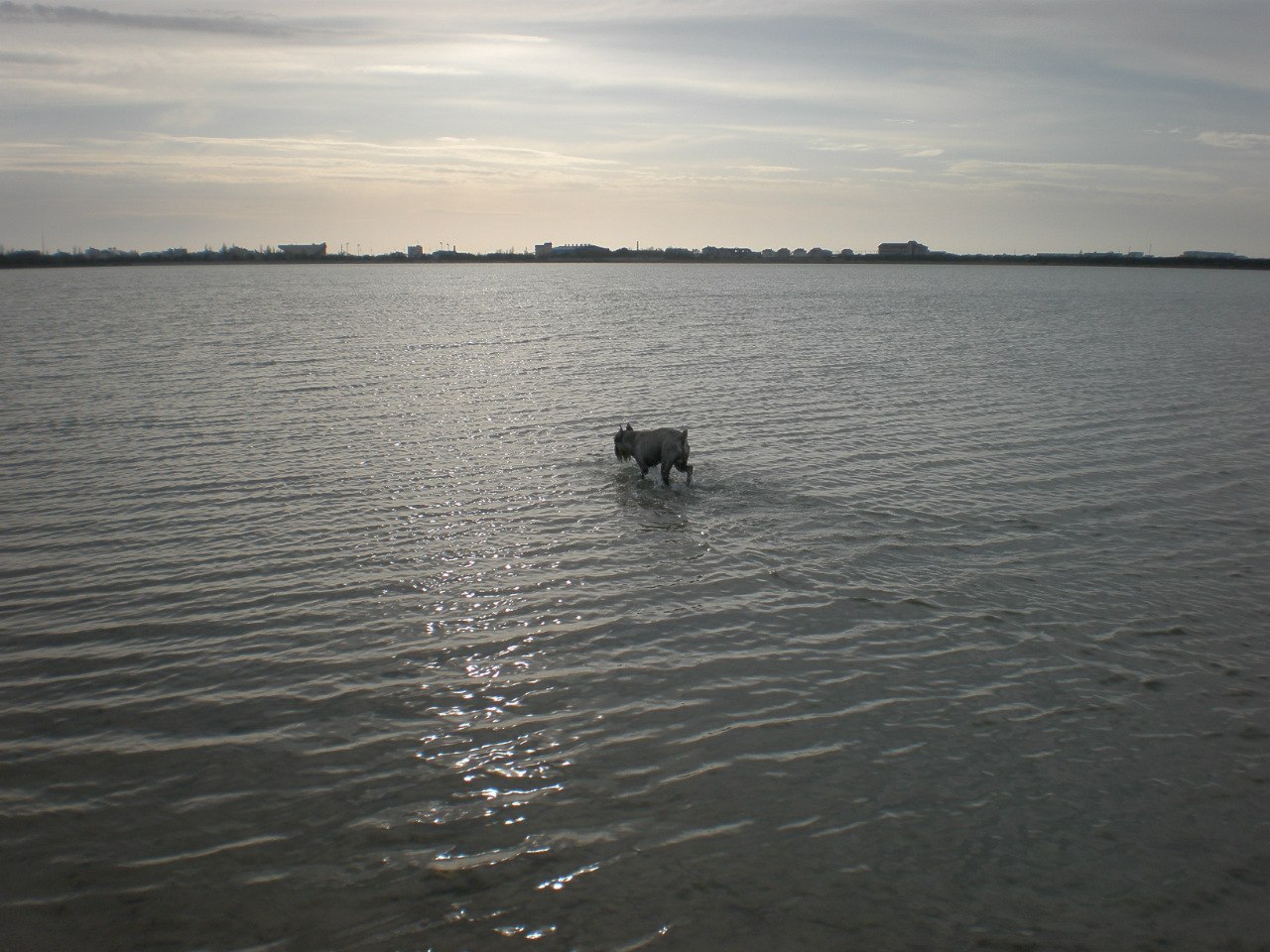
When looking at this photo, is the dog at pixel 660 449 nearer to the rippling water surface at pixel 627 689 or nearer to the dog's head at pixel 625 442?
the dog's head at pixel 625 442

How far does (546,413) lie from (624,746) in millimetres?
21603

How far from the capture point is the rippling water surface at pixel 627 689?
7609mm

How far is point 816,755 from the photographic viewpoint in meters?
9.78

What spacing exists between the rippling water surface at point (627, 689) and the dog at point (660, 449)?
532 mm

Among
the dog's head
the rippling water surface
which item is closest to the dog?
the dog's head

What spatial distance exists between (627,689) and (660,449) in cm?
1011

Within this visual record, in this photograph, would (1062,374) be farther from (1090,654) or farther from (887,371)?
(1090,654)

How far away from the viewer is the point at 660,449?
68.0 ft

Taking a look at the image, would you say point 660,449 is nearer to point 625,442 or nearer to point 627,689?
point 625,442

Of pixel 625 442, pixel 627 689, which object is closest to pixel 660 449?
pixel 625 442

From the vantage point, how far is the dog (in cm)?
2033

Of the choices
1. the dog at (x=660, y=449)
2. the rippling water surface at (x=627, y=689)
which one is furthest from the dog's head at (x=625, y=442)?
the rippling water surface at (x=627, y=689)

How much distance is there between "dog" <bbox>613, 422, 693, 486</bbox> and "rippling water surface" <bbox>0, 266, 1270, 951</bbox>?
53 centimetres

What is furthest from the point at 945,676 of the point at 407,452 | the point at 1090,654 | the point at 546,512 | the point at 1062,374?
the point at 1062,374
